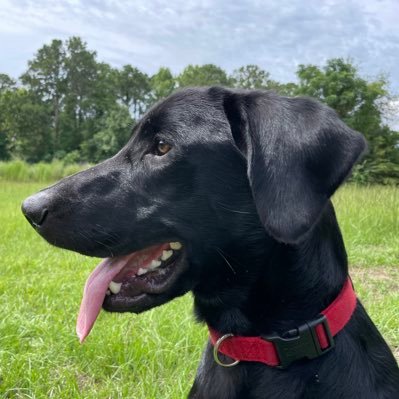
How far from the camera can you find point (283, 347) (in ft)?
4.81

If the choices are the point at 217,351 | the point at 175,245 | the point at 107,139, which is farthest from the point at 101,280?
the point at 107,139

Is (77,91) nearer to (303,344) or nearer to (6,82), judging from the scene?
(6,82)

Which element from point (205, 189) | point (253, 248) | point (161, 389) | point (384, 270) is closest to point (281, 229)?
point (253, 248)

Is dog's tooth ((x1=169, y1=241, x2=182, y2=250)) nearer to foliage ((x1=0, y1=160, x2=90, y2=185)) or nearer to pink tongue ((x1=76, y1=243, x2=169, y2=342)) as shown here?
pink tongue ((x1=76, y1=243, x2=169, y2=342))

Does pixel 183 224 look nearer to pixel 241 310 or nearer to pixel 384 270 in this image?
pixel 241 310

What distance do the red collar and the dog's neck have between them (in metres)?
0.05

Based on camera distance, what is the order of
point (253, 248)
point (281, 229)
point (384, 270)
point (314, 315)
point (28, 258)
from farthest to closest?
point (28, 258), point (384, 270), point (253, 248), point (314, 315), point (281, 229)

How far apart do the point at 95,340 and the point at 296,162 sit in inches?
76.0

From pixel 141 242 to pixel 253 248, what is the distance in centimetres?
37

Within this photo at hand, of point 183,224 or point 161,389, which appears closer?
point 183,224

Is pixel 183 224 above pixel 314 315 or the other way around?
above

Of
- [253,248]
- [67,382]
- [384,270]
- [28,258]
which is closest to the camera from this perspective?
[253,248]

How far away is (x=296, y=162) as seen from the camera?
1411 mm

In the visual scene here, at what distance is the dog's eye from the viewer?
5.58 ft
